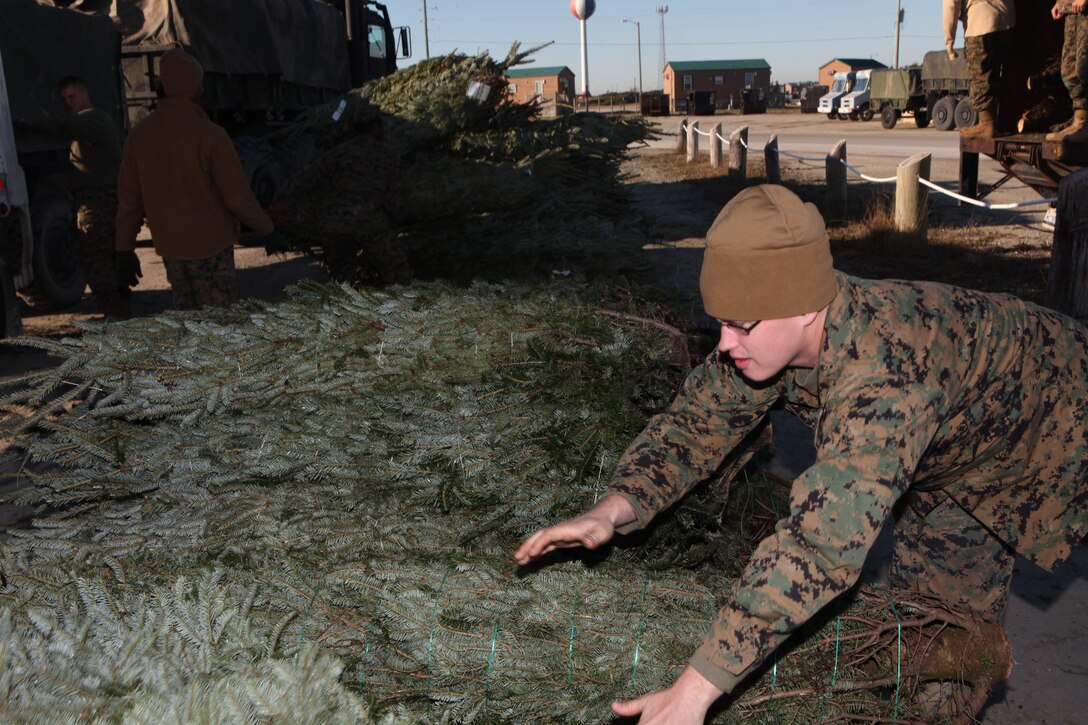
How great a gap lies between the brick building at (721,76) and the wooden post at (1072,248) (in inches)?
2760

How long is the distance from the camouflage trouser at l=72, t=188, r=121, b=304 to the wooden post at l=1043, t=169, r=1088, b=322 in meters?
6.52

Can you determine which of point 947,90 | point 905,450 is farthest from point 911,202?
point 947,90

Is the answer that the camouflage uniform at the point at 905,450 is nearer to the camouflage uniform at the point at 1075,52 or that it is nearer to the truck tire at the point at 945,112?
the camouflage uniform at the point at 1075,52

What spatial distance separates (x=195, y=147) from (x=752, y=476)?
4.11m

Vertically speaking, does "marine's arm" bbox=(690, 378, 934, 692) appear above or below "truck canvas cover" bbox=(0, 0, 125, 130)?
below

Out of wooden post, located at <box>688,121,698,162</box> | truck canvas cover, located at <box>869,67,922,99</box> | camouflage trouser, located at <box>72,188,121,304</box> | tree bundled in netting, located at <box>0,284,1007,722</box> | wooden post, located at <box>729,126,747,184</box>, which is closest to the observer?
tree bundled in netting, located at <box>0,284,1007,722</box>

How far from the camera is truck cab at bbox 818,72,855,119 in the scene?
134 ft

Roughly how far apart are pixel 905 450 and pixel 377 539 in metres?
1.34

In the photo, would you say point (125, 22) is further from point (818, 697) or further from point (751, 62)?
point (751, 62)

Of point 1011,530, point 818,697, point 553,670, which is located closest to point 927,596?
point 1011,530

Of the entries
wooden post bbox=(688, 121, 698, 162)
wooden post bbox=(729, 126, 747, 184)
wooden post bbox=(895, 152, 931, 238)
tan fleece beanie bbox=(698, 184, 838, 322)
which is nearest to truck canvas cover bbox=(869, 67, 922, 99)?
wooden post bbox=(688, 121, 698, 162)

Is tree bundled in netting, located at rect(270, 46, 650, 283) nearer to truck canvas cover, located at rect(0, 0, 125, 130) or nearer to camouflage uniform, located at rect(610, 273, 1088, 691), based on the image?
truck canvas cover, located at rect(0, 0, 125, 130)

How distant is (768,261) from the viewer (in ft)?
5.53

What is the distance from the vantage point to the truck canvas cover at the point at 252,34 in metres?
9.74
